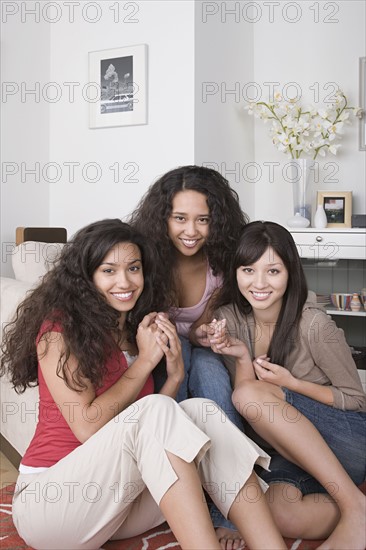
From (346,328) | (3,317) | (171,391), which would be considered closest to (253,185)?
(346,328)

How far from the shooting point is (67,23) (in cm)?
389

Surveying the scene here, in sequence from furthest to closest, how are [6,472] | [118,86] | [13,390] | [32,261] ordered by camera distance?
[118,86]
[32,261]
[6,472]
[13,390]

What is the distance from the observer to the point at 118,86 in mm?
3689

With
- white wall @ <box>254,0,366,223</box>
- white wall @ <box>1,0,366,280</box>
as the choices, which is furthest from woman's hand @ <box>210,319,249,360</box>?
white wall @ <box>254,0,366,223</box>

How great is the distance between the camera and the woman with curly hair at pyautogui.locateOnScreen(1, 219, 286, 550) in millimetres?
1536

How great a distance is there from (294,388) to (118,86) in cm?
230

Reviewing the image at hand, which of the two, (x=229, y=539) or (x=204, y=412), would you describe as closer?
(x=204, y=412)

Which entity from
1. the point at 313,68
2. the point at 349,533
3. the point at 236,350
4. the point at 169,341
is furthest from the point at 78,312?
the point at 313,68

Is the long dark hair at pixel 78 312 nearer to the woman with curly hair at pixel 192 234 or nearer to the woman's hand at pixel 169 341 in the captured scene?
the woman's hand at pixel 169 341

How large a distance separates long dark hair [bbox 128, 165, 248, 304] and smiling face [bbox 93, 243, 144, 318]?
0.28 m

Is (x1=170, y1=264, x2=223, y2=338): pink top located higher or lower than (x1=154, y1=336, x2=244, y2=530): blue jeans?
higher

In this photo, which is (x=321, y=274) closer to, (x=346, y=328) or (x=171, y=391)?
(x=346, y=328)

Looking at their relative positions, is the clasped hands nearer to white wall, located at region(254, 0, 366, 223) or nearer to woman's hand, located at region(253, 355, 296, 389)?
woman's hand, located at region(253, 355, 296, 389)

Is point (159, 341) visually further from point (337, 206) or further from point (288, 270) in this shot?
point (337, 206)
